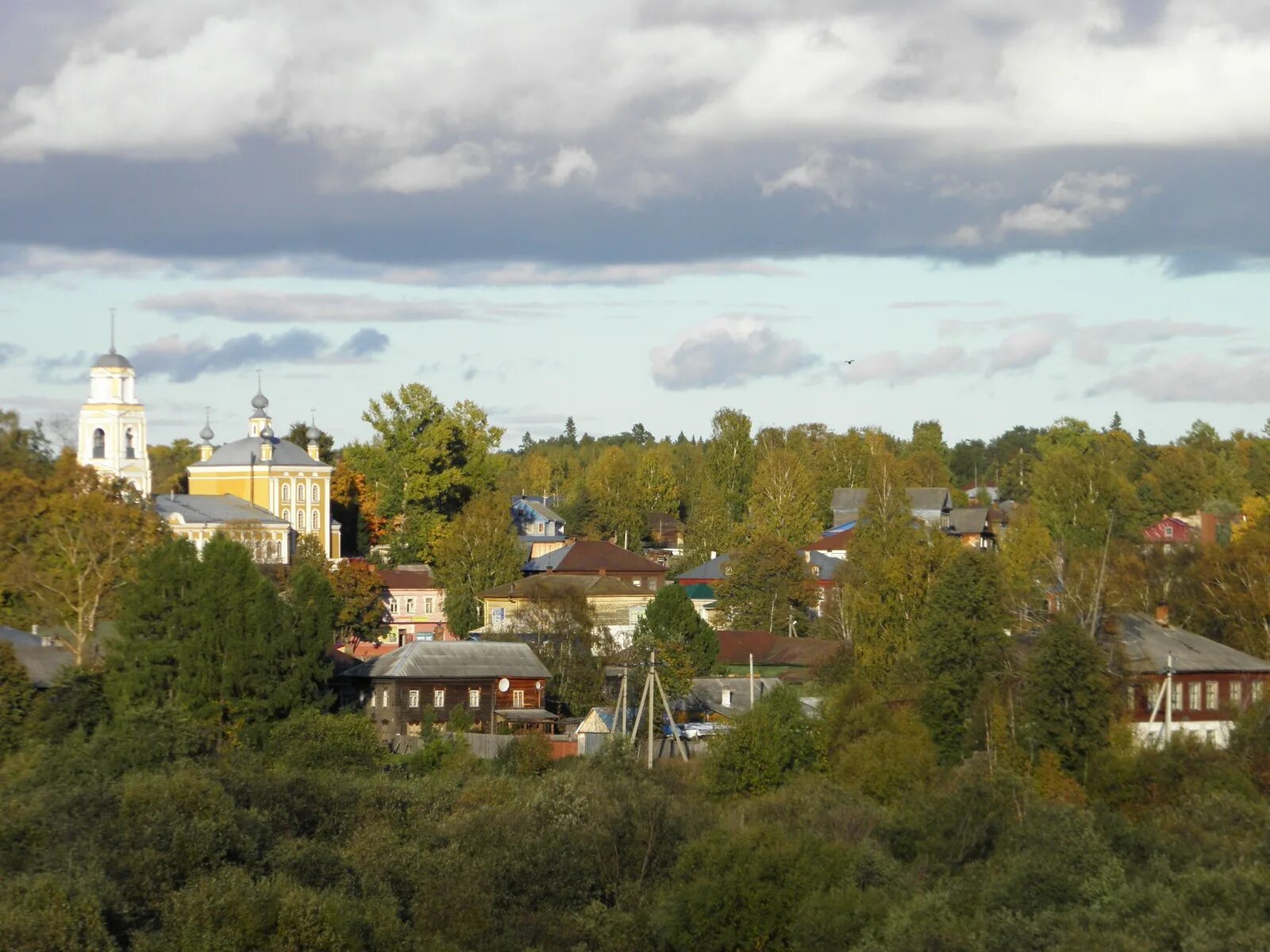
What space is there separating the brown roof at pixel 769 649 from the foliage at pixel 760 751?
57.8ft

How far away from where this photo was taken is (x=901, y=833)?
32.1 meters

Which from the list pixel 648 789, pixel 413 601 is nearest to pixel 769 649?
pixel 413 601

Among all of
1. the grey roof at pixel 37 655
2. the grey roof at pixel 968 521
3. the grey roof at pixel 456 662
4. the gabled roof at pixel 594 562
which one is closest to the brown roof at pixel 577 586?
the gabled roof at pixel 594 562

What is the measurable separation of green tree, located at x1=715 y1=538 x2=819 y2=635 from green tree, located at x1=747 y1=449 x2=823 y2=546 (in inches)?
519

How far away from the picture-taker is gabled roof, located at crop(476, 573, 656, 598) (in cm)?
6462

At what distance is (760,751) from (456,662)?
13.9m

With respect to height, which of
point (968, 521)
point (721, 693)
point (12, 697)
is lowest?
point (721, 693)

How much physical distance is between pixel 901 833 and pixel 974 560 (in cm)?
1373

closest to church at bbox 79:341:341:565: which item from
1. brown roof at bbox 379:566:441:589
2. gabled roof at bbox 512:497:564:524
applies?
brown roof at bbox 379:566:441:589

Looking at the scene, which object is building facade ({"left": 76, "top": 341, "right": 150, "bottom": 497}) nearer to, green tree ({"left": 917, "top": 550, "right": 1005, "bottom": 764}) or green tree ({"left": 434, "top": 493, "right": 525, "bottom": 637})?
green tree ({"left": 434, "top": 493, "right": 525, "bottom": 637})

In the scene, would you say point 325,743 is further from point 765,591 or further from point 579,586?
point 765,591

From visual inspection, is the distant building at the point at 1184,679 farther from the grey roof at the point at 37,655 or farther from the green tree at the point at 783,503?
the green tree at the point at 783,503

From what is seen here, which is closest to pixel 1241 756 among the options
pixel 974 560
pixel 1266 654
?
pixel 974 560

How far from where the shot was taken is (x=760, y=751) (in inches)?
1483
